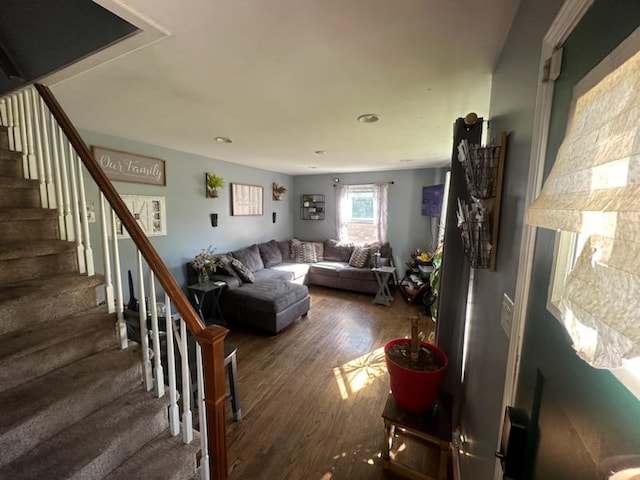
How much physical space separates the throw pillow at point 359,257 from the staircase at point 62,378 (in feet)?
12.6

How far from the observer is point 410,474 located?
156 cm

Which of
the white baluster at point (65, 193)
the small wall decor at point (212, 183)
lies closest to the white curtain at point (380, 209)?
the small wall decor at point (212, 183)

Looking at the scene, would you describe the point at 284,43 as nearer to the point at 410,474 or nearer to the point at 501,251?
the point at 501,251

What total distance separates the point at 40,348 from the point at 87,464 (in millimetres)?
617

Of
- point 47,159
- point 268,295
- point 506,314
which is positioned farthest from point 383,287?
point 47,159

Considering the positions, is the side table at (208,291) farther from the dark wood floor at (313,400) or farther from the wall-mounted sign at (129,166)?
the wall-mounted sign at (129,166)

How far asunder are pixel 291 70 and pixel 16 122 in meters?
1.94

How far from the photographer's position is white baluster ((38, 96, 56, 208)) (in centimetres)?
170

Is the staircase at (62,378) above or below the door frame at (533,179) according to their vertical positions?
below

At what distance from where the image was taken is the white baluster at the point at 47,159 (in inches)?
66.9

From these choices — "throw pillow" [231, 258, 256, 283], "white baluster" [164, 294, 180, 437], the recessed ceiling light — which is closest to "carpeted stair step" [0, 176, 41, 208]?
"white baluster" [164, 294, 180, 437]

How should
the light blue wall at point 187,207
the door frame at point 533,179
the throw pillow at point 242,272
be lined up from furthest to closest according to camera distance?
the throw pillow at point 242,272 < the light blue wall at point 187,207 < the door frame at point 533,179

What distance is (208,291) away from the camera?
3.33 m

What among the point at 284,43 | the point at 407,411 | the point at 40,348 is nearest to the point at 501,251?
the point at 407,411
